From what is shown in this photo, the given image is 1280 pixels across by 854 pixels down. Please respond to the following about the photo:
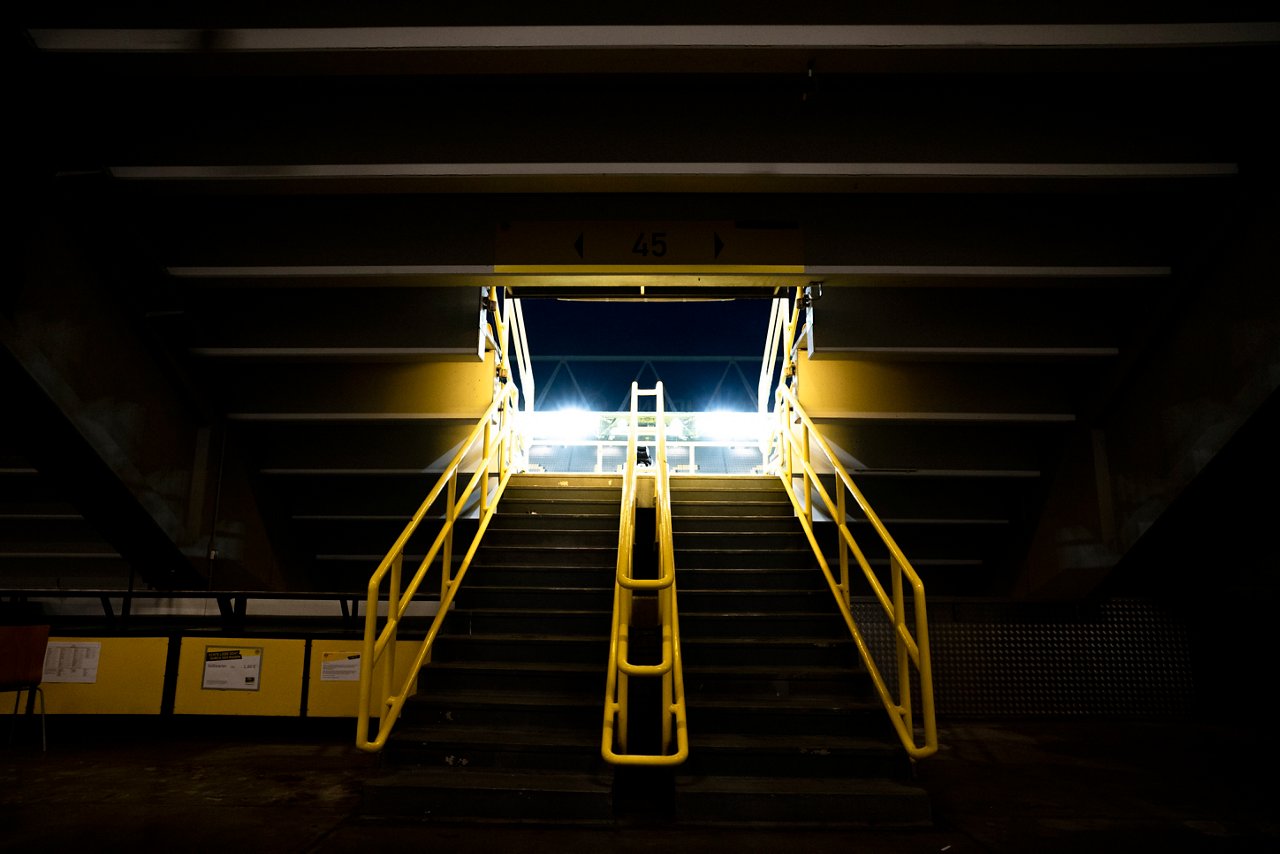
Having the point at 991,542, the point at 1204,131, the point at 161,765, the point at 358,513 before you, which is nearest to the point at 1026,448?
the point at 991,542

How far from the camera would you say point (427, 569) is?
4699 millimetres

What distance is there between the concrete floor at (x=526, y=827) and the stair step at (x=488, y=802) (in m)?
0.09

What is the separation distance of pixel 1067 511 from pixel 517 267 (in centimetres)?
456

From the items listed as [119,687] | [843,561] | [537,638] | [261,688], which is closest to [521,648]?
[537,638]

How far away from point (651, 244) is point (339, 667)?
137 inches

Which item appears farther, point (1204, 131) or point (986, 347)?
point (986, 347)

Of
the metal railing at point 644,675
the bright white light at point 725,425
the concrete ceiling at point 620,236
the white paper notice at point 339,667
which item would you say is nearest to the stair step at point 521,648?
the metal railing at point 644,675

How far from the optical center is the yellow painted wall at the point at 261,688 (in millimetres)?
4824

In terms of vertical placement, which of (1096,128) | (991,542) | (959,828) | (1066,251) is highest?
(1096,128)

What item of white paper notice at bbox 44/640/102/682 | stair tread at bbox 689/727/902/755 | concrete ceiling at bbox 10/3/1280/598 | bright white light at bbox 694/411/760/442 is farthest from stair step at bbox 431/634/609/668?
bright white light at bbox 694/411/760/442

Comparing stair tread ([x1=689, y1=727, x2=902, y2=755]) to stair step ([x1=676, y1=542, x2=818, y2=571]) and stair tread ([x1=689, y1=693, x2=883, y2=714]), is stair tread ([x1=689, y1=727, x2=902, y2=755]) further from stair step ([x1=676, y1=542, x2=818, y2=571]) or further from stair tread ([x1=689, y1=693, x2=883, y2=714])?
stair step ([x1=676, y1=542, x2=818, y2=571])

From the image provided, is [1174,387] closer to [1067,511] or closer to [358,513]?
[1067,511]

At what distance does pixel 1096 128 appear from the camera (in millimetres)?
3697

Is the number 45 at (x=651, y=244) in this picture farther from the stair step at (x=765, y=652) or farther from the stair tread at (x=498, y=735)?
the stair tread at (x=498, y=735)
